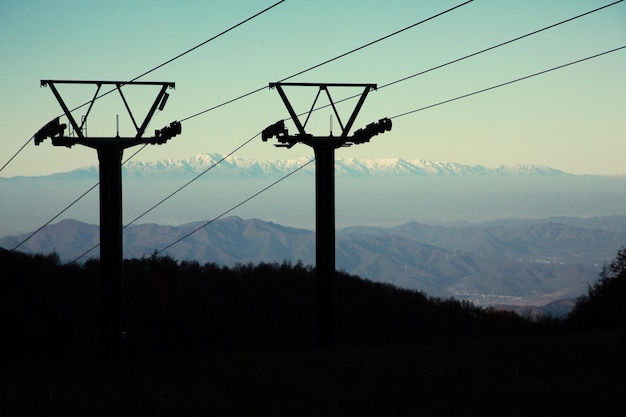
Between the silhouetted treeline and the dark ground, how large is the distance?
21.8 m

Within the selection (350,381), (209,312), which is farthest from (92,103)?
(209,312)

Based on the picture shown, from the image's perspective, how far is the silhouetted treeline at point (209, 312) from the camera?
6988 cm

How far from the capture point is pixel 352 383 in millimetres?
24375

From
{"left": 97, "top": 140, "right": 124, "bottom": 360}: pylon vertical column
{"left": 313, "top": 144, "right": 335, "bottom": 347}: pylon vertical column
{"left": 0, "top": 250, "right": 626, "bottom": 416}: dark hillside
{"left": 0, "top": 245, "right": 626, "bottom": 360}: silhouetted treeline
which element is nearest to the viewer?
{"left": 0, "top": 250, "right": 626, "bottom": 416}: dark hillside

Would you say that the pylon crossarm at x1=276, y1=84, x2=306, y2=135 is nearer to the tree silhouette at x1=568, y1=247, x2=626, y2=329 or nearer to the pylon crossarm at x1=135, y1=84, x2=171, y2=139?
the pylon crossarm at x1=135, y1=84, x2=171, y2=139

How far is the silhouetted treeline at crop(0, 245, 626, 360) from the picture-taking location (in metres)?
69.9

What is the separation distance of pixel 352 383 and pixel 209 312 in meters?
66.0

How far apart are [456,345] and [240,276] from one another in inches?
3826

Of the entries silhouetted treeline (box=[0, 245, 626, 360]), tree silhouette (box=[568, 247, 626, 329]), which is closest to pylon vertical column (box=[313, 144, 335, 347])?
silhouetted treeline (box=[0, 245, 626, 360])

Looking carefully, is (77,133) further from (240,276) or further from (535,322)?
(240,276)

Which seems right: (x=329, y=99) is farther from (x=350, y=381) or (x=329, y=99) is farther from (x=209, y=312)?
(x=209, y=312)

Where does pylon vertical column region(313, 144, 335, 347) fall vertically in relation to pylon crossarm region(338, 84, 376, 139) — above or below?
below

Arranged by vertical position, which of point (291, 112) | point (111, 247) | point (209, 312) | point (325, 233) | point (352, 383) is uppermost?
point (291, 112)

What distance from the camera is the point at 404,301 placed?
130 m
